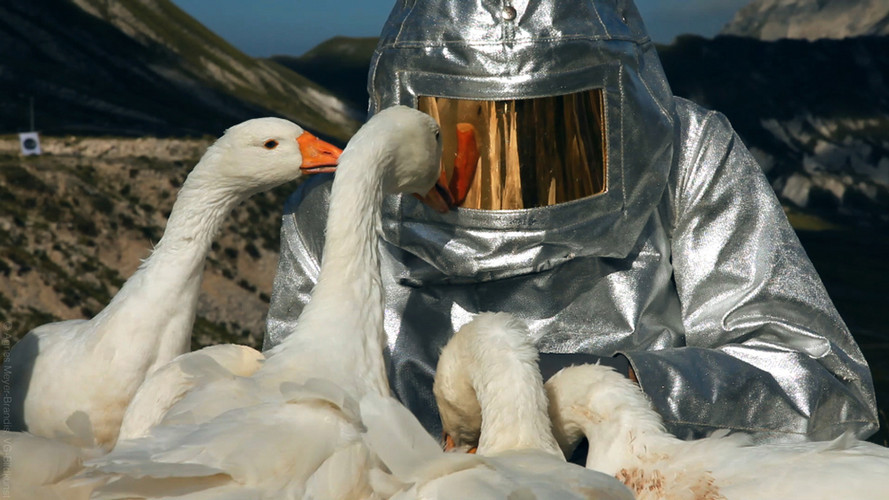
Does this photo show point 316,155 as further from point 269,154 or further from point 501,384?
point 501,384

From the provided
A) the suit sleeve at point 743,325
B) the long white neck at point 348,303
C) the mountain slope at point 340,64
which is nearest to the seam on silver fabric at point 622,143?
the suit sleeve at point 743,325

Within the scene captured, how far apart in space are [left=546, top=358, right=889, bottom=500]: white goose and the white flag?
865 centimetres

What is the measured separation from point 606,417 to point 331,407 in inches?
25.5

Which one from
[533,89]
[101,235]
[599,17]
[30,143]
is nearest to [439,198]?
[533,89]

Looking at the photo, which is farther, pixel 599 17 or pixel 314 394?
pixel 599 17

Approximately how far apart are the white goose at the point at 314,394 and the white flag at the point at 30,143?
8432 mm

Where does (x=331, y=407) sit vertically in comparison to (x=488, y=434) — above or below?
above

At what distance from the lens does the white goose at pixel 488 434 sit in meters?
1.64

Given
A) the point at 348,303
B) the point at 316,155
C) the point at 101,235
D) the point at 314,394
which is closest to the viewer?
the point at 314,394

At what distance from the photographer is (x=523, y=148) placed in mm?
2338

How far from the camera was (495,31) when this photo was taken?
2.32m

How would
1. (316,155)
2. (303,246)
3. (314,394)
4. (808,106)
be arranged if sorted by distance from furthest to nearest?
1. (808,106)
2. (303,246)
3. (316,155)
4. (314,394)

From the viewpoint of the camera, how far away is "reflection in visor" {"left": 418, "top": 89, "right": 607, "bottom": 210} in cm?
233

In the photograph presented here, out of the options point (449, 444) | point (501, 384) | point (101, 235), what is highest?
point (501, 384)
